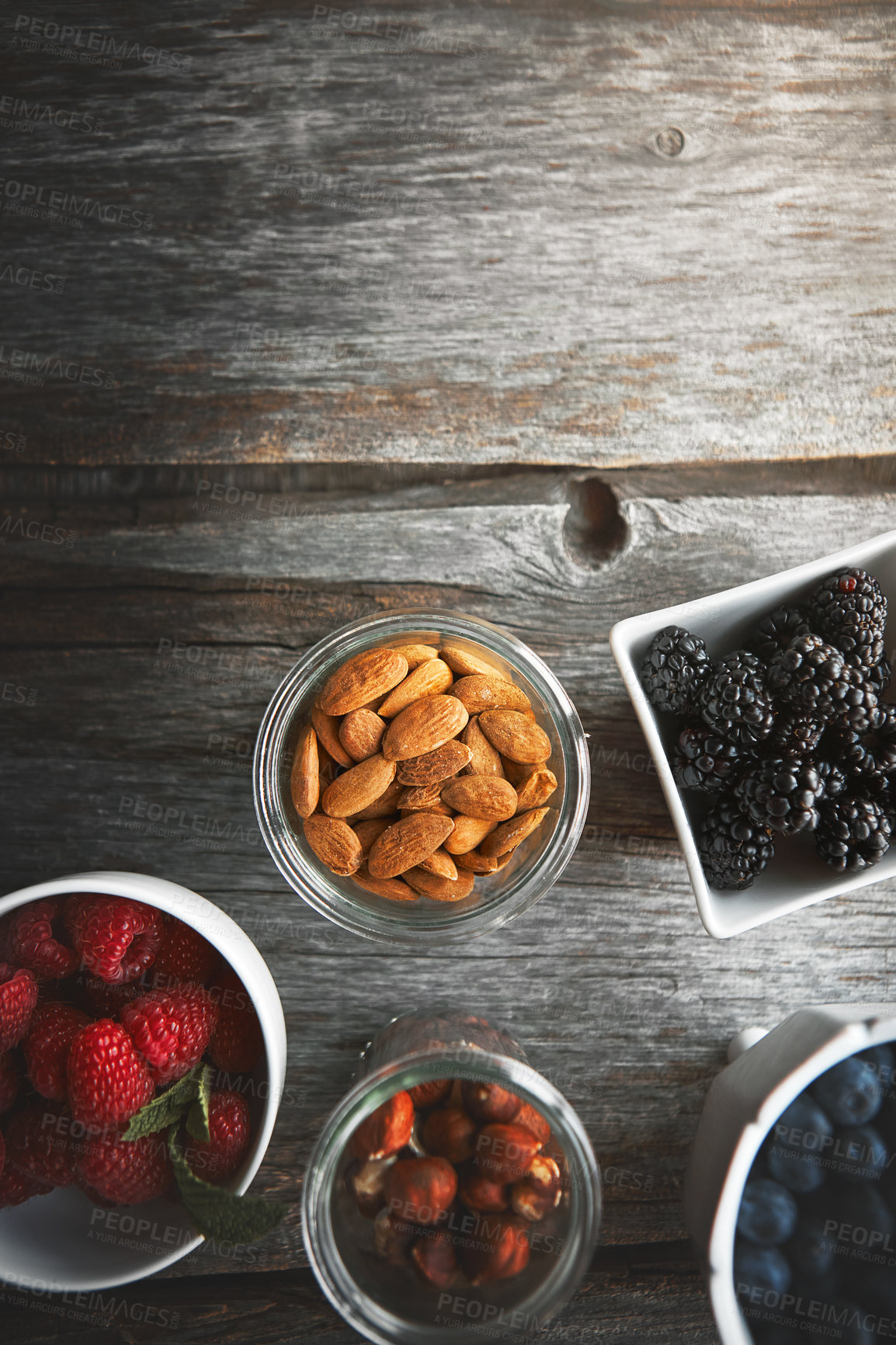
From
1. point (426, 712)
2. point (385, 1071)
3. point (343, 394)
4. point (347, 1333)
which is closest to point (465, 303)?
point (343, 394)

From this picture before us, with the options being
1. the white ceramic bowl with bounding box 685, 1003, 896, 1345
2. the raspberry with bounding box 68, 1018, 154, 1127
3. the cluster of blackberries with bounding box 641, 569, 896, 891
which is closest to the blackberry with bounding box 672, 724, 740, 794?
the cluster of blackberries with bounding box 641, 569, 896, 891

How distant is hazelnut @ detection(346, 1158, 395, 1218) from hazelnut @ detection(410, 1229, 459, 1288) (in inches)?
1.9

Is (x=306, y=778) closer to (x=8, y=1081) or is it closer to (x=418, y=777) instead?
(x=418, y=777)

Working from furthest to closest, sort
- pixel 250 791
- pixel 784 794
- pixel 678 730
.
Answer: pixel 250 791, pixel 678 730, pixel 784 794

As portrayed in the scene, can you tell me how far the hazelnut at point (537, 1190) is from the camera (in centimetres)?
71

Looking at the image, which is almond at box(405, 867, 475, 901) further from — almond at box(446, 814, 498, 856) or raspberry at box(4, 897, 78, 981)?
raspberry at box(4, 897, 78, 981)

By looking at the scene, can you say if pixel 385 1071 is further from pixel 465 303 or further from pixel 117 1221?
pixel 465 303

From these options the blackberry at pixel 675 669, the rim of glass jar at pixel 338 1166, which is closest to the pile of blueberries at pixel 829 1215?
the rim of glass jar at pixel 338 1166

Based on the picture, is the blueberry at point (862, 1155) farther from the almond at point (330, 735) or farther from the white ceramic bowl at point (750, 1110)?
the almond at point (330, 735)

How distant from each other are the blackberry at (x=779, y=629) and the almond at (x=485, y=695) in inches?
9.1

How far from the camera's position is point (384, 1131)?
2.34ft

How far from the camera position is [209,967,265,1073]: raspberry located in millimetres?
738

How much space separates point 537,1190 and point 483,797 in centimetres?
35

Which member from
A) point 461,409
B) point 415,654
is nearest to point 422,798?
point 415,654
